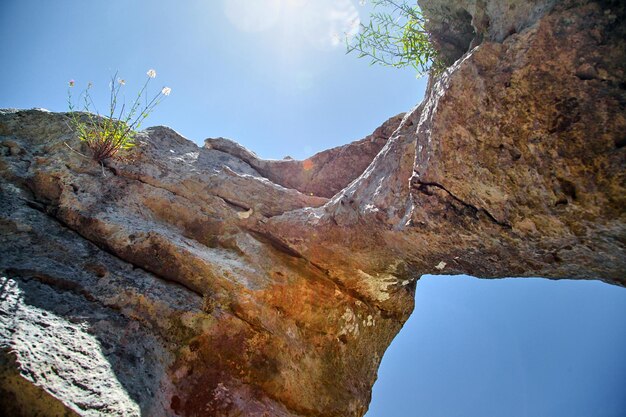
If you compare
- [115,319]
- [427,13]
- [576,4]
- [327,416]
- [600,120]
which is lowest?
[327,416]

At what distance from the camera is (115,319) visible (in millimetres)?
3633

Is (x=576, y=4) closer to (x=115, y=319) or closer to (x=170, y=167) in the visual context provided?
(x=115, y=319)

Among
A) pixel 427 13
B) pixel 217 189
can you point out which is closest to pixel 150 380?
pixel 217 189

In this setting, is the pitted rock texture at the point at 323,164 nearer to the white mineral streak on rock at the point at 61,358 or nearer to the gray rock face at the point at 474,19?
the gray rock face at the point at 474,19

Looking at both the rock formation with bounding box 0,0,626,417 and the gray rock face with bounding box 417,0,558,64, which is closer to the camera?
the rock formation with bounding box 0,0,626,417

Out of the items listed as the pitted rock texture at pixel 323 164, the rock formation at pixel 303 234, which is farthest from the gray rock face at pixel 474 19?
the pitted rock texture at pixel 323 164

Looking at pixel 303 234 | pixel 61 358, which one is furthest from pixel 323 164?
pixel 61 358

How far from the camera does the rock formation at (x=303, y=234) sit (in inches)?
101

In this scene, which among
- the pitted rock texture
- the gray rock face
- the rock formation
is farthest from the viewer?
the pitted rock texture

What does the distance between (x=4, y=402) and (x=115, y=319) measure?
48.3 inches

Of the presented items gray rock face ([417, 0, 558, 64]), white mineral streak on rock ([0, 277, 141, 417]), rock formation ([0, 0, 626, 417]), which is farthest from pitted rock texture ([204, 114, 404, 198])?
white mineral streak on rock ([0, 277, 141, 417])

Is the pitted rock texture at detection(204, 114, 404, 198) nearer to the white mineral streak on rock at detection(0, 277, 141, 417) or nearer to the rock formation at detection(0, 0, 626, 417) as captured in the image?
the rock formation at detection(0, 0, 626, 417)

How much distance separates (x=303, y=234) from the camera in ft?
17.4

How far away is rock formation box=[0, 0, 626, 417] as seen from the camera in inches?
101
